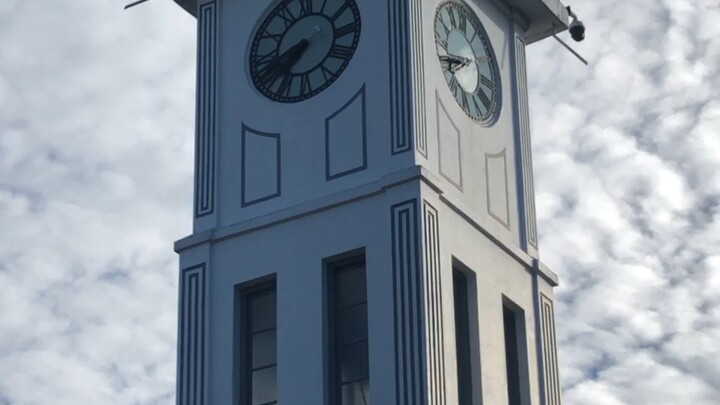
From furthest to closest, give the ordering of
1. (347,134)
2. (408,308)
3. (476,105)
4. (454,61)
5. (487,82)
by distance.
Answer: (487,82) → (476,105) → (454,61) → (347,134) → (408,308)

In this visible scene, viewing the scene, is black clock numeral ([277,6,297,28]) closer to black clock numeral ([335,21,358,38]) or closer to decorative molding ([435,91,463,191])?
black clock numeral ([335,21,358,38])

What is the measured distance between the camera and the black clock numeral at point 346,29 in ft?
91.6

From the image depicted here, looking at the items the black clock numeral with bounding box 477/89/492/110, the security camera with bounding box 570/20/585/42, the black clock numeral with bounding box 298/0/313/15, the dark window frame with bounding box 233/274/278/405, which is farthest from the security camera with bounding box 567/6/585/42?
the dark window frame with bounding box 233/274/278/405

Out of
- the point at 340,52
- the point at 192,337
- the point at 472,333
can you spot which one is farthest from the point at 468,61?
the point at 192,337

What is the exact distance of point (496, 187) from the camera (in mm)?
28125

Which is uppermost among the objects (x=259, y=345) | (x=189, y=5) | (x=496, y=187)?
(x=189, y=5)

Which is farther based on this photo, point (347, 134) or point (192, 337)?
point (347, 134)

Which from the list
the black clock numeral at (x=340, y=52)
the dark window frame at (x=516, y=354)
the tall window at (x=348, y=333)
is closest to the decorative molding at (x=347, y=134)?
the black clock numeral at (x=340, y=52)

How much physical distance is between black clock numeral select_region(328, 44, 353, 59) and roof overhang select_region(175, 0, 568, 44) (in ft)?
Result: 9.36

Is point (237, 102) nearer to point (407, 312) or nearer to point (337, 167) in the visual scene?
point (337, 167)

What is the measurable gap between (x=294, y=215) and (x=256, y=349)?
1.80 meters

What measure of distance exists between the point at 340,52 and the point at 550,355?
4.97 m

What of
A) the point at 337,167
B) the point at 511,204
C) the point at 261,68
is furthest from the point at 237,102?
the point at 511,204

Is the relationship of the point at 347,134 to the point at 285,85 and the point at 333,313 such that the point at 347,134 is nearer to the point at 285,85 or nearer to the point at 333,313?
the point at 285,85
